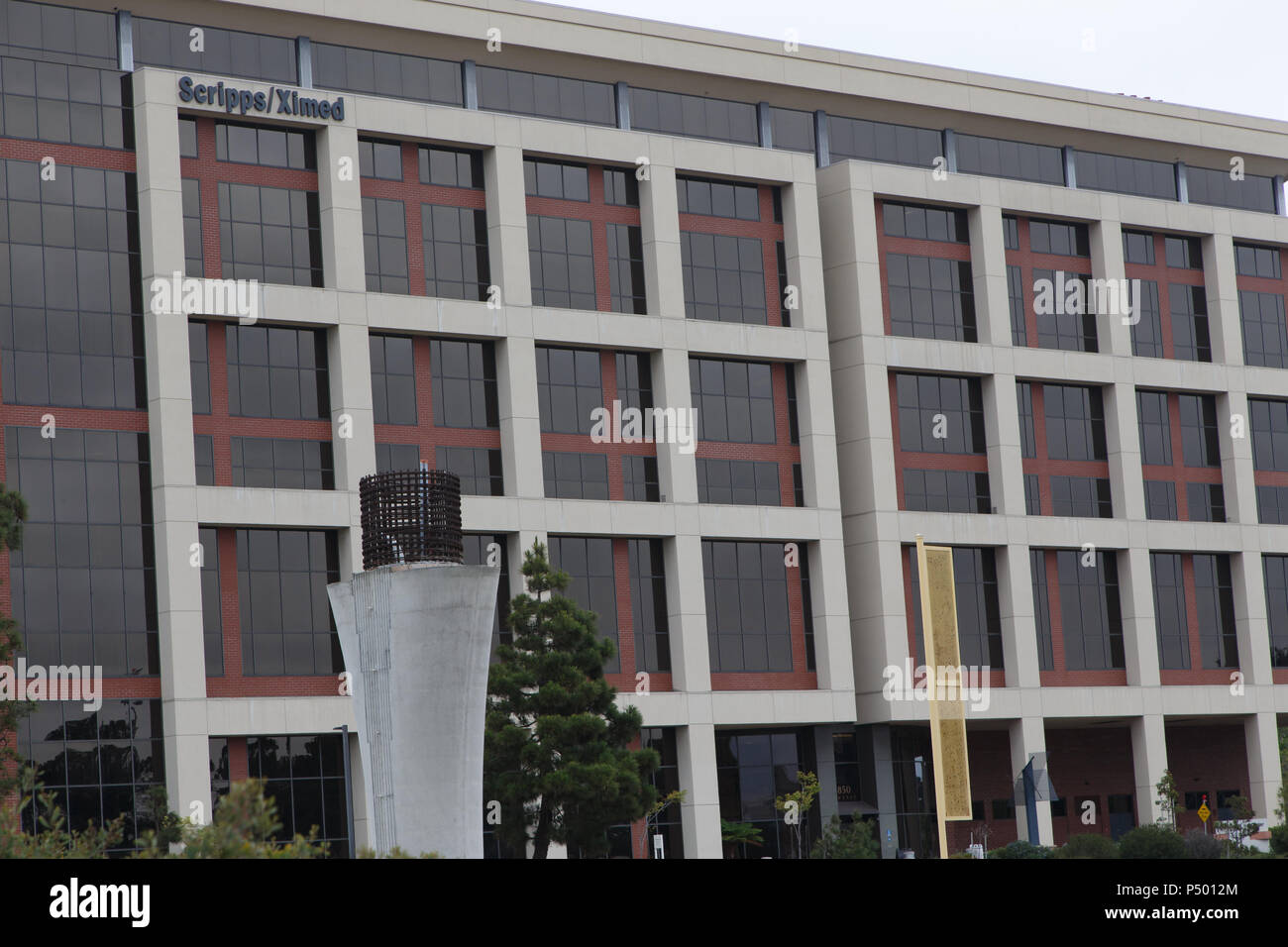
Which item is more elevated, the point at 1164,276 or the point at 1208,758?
the point at 1164,276

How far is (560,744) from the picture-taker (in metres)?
43.2

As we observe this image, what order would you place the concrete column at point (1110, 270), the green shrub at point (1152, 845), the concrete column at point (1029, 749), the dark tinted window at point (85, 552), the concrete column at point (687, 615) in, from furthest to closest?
the concrete column at point (1110, 270)
the concrete column at point (1029, 749)
the concrete column at point (687, 615)
the dark tinted window at point (85, 552)
the green shrub at point (1152, 845)

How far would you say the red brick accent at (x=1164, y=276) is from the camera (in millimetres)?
74938

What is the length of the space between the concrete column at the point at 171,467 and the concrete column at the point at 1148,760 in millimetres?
37567

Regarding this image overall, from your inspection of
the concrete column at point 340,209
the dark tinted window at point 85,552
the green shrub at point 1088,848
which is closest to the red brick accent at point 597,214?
the concrete column at point 340,209

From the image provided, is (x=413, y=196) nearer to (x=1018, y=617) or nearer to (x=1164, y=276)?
(x=1018, y=617)

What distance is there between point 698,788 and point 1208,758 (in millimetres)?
28474

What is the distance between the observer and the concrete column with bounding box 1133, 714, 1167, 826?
7006 cm

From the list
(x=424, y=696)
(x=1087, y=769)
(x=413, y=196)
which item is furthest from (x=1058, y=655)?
(x=424, y=696)

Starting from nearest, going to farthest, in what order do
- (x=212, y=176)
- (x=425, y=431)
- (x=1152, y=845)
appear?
(x=1152, y=845)
(x=212, y=176)
(x=425, y=431)

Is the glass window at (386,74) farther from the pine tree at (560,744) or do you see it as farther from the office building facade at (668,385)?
the pine tree at (560,744)

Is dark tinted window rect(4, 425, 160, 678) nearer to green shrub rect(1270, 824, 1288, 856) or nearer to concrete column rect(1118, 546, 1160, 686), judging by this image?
green shrub rect(1270, 824, 1288, 856)

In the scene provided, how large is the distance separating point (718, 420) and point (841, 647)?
31.0 ft
